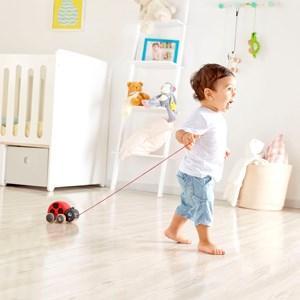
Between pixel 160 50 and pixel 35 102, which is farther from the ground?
pixel 160 50

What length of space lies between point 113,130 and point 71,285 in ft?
8.56

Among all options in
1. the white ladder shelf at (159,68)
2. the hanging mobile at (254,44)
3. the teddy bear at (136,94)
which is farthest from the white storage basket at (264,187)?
the teddy bear at (136,94)

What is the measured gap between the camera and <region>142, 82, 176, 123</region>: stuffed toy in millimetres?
3404

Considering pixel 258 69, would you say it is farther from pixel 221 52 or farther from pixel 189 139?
pixel 189 139

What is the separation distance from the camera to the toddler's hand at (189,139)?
169 centimetres

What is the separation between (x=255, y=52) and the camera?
334cm

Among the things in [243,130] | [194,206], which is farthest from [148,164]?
[194,206]

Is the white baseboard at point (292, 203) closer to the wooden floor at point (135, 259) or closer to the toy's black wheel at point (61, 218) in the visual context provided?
the wooden floor at point (135, 259)

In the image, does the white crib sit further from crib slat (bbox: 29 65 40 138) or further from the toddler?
the toddler

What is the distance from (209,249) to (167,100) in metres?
1.80

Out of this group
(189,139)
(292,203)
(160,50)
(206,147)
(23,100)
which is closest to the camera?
(189,139)

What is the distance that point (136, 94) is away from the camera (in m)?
3.54

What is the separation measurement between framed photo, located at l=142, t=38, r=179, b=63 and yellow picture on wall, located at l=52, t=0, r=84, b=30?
55 centimetres

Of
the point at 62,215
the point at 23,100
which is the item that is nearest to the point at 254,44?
the point at 23,100
